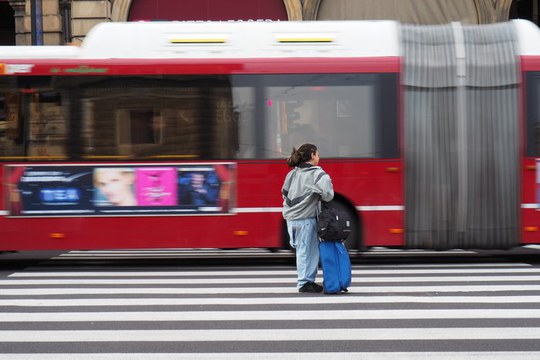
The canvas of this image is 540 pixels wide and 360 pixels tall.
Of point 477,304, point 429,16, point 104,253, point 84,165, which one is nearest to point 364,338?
point 477,304

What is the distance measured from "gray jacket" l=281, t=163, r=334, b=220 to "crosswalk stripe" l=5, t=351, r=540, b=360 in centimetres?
325

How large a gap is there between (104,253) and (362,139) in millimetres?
5561

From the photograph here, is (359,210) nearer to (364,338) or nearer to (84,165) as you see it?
(84,165)

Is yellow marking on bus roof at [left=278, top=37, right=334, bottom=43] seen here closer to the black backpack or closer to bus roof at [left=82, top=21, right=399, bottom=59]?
bus roof at [left=82, top=21, right=399, bottom=59]

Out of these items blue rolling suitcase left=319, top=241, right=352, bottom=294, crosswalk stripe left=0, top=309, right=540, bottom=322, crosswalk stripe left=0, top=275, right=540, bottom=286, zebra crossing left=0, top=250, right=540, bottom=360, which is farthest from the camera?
crosswalk stripe left=0, top=275, right=540, bottom=286

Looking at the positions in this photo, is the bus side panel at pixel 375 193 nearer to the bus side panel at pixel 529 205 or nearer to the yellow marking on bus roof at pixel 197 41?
the bus side panel at pixel 529 205

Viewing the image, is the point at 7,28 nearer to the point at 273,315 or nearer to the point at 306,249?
the point at 306,249

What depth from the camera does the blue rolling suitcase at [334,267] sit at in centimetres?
973

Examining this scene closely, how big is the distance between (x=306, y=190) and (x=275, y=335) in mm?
2650

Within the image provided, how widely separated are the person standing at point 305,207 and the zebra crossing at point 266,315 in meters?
0.32

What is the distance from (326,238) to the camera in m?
9.79

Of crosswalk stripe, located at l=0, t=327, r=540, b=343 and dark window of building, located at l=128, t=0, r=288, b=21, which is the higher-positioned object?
dark window of building, located at l=128, t=0, r=288, b=21

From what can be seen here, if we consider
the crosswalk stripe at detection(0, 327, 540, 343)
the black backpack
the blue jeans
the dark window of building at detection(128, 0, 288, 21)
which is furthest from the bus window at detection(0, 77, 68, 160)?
the dark window of building at detection(128, 0, 288, 21)

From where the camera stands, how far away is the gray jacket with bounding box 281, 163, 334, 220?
984 centimetres
